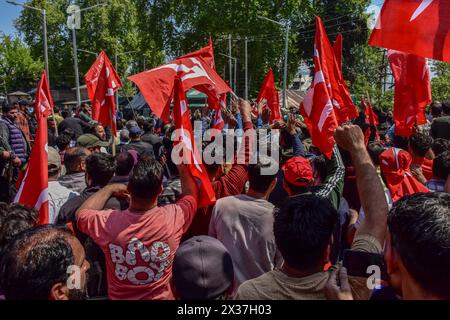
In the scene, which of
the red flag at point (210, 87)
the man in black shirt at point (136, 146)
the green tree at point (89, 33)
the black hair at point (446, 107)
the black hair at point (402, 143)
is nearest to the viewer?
the red flag at point (210, 87)

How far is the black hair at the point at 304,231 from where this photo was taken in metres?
1.71

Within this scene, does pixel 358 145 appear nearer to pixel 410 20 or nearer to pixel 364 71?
pixel 410 20

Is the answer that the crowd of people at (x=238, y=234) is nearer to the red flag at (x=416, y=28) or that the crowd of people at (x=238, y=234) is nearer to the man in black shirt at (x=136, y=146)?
the red flag at (x=416, y=28)

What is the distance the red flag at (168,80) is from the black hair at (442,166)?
214 cm

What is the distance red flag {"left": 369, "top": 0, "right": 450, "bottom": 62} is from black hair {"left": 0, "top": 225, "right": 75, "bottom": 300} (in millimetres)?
2442

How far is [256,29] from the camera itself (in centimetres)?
2873

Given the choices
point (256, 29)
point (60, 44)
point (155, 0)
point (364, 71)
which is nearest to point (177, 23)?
point (155, 0)

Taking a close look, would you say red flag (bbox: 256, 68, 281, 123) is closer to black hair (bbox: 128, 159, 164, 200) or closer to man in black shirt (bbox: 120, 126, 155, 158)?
man in black shirt (bbox: 120, 126, 155, 158)

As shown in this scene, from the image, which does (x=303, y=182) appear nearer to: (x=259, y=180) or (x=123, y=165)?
(x=259, y=180)

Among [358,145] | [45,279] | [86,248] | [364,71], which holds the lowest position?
[86,248]

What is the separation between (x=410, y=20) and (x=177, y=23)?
1166 inches

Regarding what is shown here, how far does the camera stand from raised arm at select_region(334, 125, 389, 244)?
1.79 meters

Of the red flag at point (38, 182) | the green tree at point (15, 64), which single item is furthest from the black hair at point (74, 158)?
the green tree at point (15, 64)

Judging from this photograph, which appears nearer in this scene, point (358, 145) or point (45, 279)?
point (45, 279)
